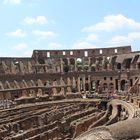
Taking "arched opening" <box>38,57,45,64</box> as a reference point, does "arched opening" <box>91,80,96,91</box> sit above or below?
below

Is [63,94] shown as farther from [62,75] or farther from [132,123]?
[132,123]

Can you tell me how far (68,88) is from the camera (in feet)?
181

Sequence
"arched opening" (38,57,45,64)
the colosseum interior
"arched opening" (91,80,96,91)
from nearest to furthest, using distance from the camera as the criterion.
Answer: the colosseum interior → "arched opening" (91,80,96,91) → "arched opening" (38,57,45,64)

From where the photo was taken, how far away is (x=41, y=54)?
65.8 m

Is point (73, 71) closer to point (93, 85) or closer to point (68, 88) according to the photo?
point (93, 85)

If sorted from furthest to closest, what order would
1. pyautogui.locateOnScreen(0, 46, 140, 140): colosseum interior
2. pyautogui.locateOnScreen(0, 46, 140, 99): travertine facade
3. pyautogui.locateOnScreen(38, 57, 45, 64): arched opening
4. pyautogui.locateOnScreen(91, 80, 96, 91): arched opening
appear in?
pyautogui.locateOnScreen(38, 57, 45, 64): arched opening → pyautogui.locateOnScreen(91, 80, 96, 91): arched opening → pyautogui.locateOnScreen(0, 46, 140, 99): travertine facade → pyautogui.locateOnScreen(0, 46, 140, 140): colosseum interior

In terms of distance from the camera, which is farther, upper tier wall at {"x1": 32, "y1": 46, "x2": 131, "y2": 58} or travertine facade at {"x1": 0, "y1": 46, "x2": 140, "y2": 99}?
upper tier wall at {"x1": 32, "y1": 46, "x2": 131, "y2": 58}

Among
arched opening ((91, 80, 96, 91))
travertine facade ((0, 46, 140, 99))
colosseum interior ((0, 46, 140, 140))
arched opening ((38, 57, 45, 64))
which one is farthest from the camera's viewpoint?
arched opening ((38, 57, 45, 64))

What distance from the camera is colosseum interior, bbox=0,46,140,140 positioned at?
107ft

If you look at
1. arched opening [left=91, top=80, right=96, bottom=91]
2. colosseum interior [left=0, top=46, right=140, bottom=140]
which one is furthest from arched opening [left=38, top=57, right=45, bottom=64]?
arched opening [left=91, top=80, right=96, bottom=91]

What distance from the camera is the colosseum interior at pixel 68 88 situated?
107 ft

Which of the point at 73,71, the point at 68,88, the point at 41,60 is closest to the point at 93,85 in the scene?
the point at 73,71

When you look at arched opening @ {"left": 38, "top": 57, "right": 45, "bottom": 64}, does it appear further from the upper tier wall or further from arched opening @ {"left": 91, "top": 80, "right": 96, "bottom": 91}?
arched opening @ {"left": 91, "top": 80, "right": 96, "bottom": 91}

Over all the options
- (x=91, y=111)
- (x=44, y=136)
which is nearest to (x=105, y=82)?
(x=91, y=111)
